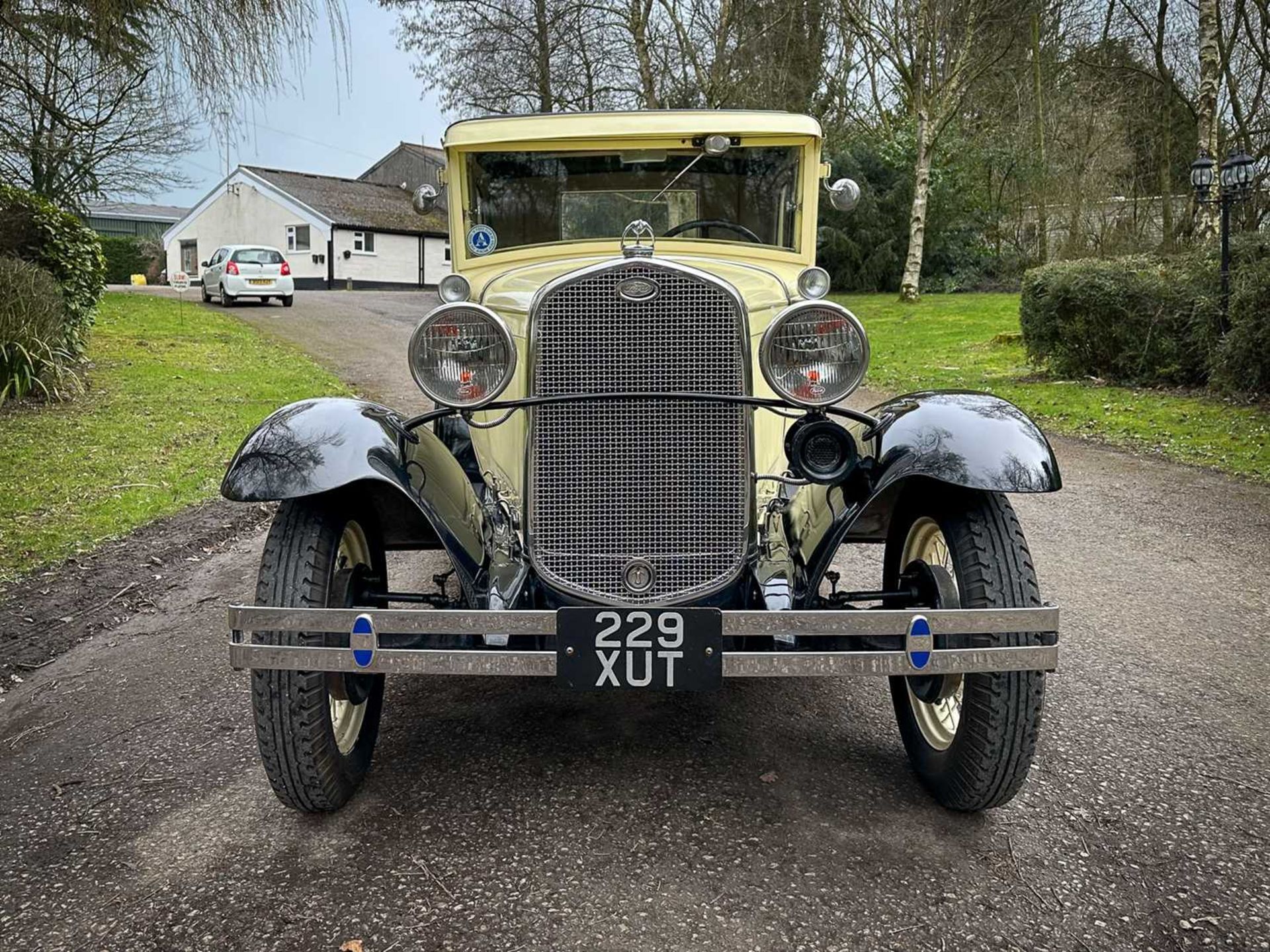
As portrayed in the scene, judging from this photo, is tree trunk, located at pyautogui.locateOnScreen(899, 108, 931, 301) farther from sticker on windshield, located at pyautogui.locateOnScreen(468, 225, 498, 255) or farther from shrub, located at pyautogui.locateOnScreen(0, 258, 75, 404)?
Result: sticker on windshield, located at pyautogui.locateOnScreen(468, 225, 498, 255)

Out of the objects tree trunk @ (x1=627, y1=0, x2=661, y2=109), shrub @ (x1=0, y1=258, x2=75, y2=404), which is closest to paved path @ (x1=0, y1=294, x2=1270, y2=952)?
shrub @ (x1=0, y1=258, x2=75, y2=404)

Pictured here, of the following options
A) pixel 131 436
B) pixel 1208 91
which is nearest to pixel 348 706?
pixel 131 436

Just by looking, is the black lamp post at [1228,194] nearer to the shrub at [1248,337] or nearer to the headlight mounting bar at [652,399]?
the shrub at [1248,337]

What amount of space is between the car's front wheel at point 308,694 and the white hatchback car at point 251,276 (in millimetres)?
20426

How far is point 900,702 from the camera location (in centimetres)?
301

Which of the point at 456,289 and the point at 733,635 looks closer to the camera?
the point at 733,635

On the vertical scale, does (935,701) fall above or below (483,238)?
below

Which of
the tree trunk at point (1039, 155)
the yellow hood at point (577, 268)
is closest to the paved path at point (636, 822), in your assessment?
the yellow hood at point (577, 268)

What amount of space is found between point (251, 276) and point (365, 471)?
20.9m

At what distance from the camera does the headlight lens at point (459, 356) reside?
2717 mm

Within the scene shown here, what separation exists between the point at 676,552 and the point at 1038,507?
4.66 meters

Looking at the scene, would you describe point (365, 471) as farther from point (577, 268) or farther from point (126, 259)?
point (126, 259)

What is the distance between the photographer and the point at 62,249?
10.1 meters

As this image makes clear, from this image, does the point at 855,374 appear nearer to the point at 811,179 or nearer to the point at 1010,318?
the point at 811,179
